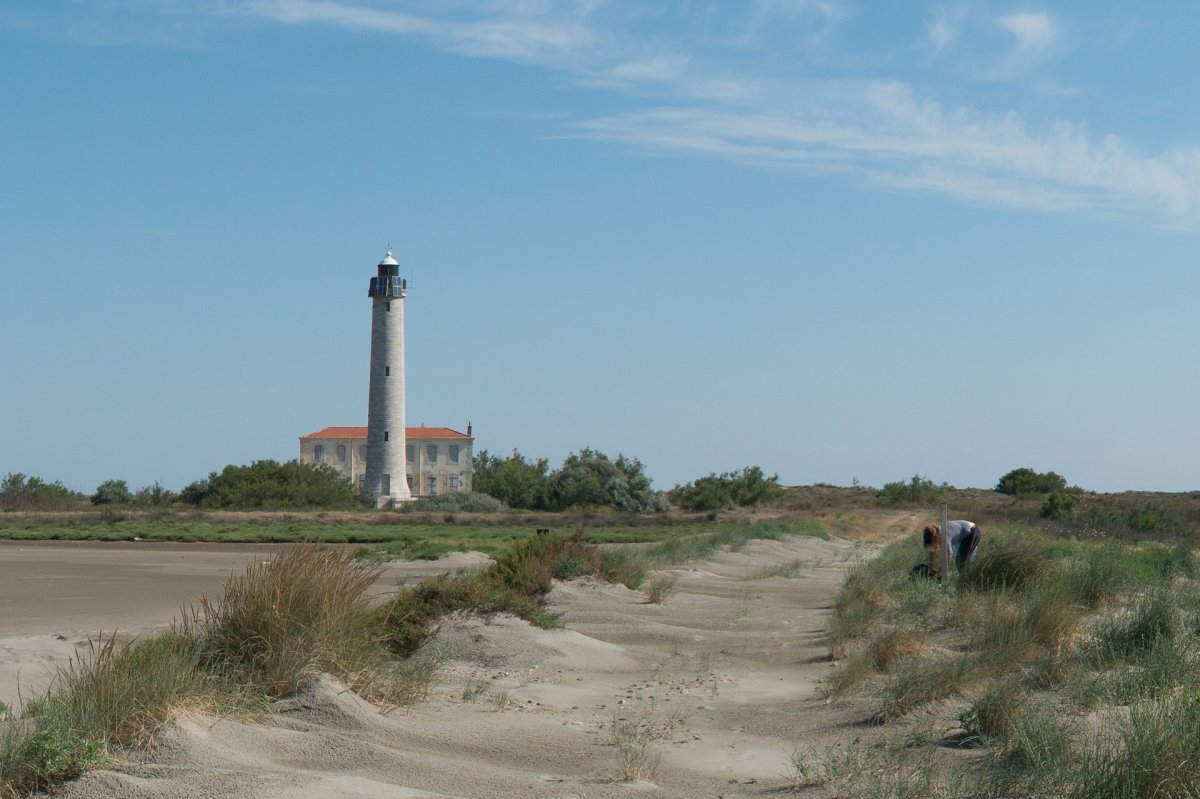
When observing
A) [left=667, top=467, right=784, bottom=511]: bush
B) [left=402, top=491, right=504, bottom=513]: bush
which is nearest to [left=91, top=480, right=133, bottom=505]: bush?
[left=402, top=491, right=504, bottom=513]: bush

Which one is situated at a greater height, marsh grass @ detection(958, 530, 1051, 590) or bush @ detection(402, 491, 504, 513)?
bush @ detection(402, 491, 504, 513)

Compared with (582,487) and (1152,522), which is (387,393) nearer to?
(582,487)

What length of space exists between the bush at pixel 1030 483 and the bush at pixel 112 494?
59.6 meters

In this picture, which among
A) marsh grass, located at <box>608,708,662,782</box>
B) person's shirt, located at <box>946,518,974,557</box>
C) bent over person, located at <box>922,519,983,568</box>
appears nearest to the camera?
marsh grass, located at <box>608,708,662,782</box>

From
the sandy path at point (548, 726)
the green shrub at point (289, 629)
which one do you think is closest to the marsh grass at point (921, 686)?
the sandy path at point (548, 726)

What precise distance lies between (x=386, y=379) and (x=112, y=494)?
18.3 m

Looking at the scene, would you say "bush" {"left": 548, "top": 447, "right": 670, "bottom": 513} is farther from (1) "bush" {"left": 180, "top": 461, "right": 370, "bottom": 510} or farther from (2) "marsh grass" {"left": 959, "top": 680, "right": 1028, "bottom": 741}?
(2) "marsh grass" {"left": 959, "top": 680, "right": 1028, "bottom": 741}

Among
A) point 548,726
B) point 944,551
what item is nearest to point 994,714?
point 548,726

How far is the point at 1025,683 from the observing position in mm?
9750

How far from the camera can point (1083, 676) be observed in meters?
9.65

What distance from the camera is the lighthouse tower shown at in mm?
71625

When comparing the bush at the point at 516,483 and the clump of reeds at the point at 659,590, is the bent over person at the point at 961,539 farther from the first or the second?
the bush at the point at 516,483

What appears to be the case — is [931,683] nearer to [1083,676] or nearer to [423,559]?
[1083,676]

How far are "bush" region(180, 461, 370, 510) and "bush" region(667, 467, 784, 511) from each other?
792 inches
